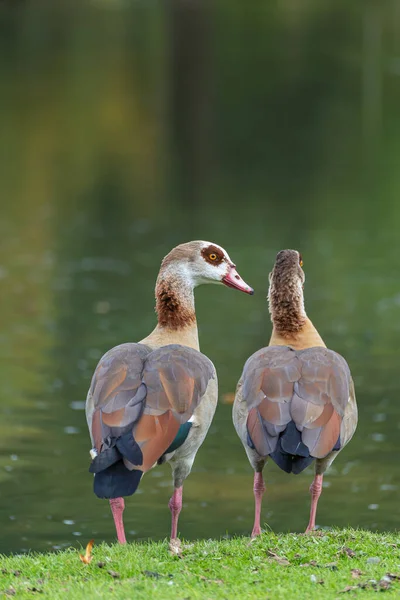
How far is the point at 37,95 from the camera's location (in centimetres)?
5625

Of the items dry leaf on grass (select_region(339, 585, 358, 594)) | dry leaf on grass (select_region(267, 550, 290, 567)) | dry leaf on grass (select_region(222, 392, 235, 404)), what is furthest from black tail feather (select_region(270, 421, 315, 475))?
dry leaf on grass (select_region(222, 392, 235, 404))

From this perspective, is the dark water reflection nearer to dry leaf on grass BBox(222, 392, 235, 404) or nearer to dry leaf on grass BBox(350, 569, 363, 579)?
dry leaf on grass BBox(222, 392, 235, 404)

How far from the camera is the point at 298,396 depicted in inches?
382

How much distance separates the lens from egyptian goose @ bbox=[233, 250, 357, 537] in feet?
30.7

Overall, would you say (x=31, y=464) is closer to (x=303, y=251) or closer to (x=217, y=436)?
(x=217, y=436)

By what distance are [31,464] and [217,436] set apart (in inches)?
111

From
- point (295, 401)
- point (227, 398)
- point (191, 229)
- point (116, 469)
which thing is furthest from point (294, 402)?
point (191, 229)

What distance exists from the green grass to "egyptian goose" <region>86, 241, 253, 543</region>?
1.72 feet

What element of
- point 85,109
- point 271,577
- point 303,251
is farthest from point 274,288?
point 85,109

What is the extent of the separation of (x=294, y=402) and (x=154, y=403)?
3.68ft

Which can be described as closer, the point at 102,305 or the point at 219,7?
the point at 102,305

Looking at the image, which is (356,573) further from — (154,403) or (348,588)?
(154,403)

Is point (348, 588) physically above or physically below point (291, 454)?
below

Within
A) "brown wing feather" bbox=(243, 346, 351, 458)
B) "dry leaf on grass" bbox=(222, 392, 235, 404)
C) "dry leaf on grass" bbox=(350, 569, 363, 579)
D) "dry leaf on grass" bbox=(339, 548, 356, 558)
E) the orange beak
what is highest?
the orange beak
